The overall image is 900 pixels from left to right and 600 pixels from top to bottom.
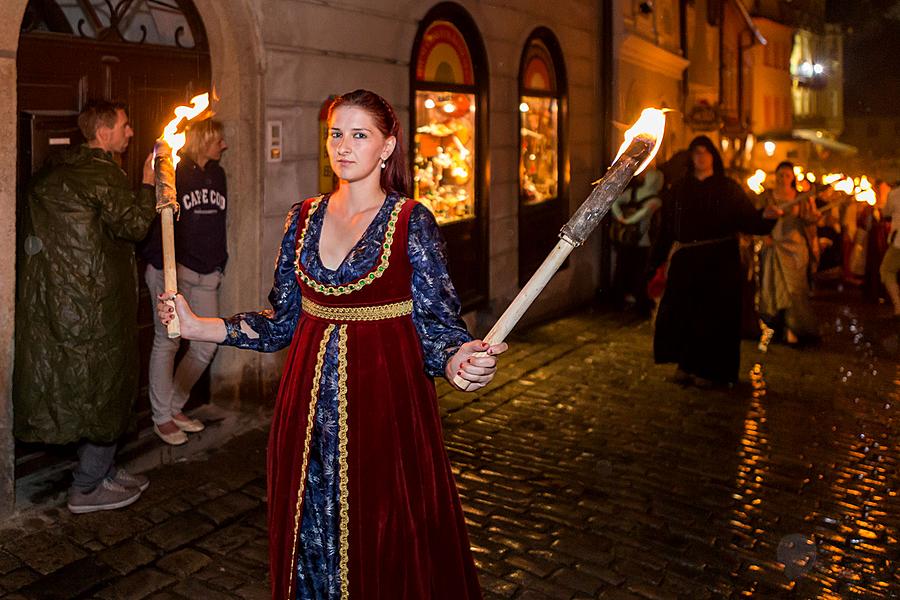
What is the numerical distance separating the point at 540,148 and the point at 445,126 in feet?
8.75

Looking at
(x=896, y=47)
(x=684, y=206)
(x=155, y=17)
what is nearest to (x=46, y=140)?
(x=155, y=17)

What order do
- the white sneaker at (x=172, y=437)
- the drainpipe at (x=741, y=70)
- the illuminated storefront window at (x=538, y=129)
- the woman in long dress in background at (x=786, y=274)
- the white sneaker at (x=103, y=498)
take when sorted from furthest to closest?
1. the drainpipe at (x=741, y=70)
2. the illuminated storefront window at (x=538, y=129)
3. the woman in long dress in background at (x=786, y=274)
4. the white sneaker at (x=172, y=437)
5. the white sneaker at (x=103, y=498)

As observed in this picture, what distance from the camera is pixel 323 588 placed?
11.6 ft

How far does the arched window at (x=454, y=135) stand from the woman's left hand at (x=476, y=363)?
6715 mm

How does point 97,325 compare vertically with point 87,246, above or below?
below

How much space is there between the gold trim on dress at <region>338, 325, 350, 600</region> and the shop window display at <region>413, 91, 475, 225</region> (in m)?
6.69

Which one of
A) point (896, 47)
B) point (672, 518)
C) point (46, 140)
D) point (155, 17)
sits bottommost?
point (672, 518)

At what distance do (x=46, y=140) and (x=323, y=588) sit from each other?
364 centimetres

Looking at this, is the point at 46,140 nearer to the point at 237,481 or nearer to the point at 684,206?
the point at 237,481

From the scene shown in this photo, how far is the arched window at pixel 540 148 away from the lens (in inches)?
487

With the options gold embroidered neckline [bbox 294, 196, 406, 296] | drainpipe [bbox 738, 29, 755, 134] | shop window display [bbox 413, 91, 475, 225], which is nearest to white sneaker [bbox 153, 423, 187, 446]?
gold embroidered neckline [bbox 294, 196, 406, 296]

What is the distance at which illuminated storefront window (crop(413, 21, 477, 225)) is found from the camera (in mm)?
10039

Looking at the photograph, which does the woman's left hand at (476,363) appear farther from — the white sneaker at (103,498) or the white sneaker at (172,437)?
the white sneaker at (172,437)

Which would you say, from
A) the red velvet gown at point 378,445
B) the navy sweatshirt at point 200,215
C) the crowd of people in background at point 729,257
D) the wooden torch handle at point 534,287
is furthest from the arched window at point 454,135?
the wooden torch handle at point 534,287
